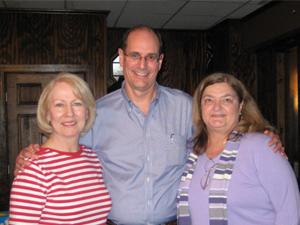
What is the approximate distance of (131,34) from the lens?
179cm

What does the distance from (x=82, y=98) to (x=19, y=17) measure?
3286 mm

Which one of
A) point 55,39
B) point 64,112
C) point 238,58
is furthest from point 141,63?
point 238,58

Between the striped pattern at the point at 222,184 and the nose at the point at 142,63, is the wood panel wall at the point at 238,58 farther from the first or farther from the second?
the striped pattern at the point at 222,184

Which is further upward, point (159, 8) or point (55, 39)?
point (159, 8)

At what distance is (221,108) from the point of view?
1604 mm

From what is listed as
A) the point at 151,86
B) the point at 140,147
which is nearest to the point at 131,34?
the point at 151,86

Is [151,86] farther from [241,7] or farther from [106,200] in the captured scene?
[241,7]

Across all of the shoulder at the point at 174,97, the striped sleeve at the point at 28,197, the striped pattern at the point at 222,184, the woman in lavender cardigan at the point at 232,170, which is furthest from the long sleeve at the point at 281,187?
the striped sleeve at the point at 28,197

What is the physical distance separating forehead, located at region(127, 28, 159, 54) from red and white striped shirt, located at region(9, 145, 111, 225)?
2.41 ft

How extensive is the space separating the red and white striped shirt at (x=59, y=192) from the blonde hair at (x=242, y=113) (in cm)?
65

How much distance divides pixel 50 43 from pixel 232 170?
361cm

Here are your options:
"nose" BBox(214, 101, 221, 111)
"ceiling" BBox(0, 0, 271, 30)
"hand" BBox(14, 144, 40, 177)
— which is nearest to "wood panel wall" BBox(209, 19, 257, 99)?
"ceiling" BBox(0, 0, 271, 30)

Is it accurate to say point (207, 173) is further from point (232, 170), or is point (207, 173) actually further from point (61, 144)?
point (61, 144)

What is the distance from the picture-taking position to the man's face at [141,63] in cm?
175
